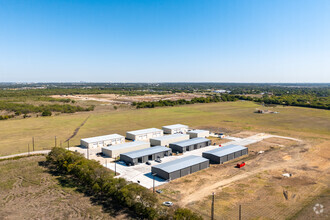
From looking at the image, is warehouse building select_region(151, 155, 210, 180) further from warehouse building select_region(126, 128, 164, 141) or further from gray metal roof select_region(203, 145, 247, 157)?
warehouse building select_region(126, 128, 164, 141)

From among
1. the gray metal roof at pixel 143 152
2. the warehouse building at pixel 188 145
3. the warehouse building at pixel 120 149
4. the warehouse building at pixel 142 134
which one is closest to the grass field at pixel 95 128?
the warehouse building at pixel 142 134

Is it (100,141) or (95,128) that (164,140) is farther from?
(95,128)

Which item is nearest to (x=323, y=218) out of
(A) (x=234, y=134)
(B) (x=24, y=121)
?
(A) (x=234, y=134)

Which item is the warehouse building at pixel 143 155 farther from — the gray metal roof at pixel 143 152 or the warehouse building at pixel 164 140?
the warehouse building at pixel 164 140

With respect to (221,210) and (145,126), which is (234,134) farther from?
(221,210)

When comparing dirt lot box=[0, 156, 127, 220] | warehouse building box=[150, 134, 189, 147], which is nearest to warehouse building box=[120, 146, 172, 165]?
warehouse building box=[150, 134, 189, 147]

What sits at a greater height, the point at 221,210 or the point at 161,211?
the point at 161,211

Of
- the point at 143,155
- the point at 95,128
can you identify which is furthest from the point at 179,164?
the point at 95,128
